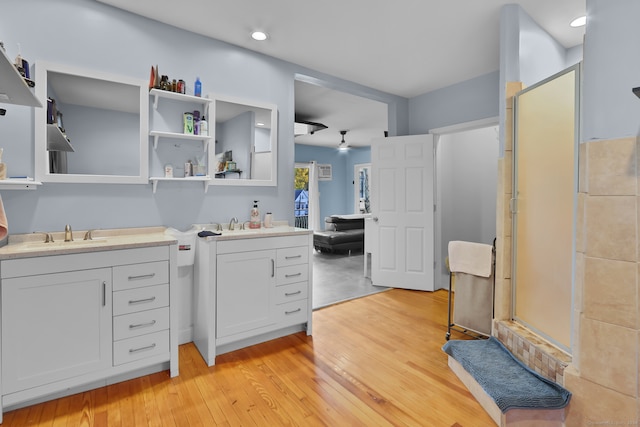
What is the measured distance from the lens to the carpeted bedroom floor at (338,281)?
379 centimetres

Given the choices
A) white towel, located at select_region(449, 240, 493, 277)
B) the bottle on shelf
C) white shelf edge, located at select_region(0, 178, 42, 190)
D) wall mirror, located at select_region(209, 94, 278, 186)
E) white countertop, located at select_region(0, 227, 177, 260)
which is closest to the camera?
white countertop, located at select_region(0, 227, 177, 260)

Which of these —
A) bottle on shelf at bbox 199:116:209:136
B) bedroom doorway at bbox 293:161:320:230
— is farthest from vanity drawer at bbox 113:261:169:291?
bedroom doorway at bbox 293:161:320:230

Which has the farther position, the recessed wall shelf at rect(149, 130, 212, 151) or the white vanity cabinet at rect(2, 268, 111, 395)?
the recessed wall shelf at rect(149, 130, 212, 151)

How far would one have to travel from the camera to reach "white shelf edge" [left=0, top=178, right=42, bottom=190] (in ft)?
6.08

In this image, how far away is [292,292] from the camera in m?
2.68

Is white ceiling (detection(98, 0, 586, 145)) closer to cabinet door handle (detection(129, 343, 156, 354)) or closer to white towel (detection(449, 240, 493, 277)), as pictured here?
white towel (detection(449, 240, 493, 277))

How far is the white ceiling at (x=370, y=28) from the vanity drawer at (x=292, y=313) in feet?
7.45

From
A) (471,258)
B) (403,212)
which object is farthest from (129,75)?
(403,212)

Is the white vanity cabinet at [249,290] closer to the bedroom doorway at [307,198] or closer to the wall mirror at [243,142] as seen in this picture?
the wall mirror at [243,142]

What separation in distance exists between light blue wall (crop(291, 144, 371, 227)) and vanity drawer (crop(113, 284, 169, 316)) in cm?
674

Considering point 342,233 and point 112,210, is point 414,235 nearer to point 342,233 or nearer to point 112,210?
point 342,233

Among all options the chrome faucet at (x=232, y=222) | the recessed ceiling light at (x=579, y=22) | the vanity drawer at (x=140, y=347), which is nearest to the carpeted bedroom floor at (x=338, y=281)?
the chrome faucet at (x=232, y=222)

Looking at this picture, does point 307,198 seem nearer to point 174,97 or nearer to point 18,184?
point 174,97

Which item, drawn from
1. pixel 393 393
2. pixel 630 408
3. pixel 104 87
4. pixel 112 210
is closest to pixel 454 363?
pixel 393 393
